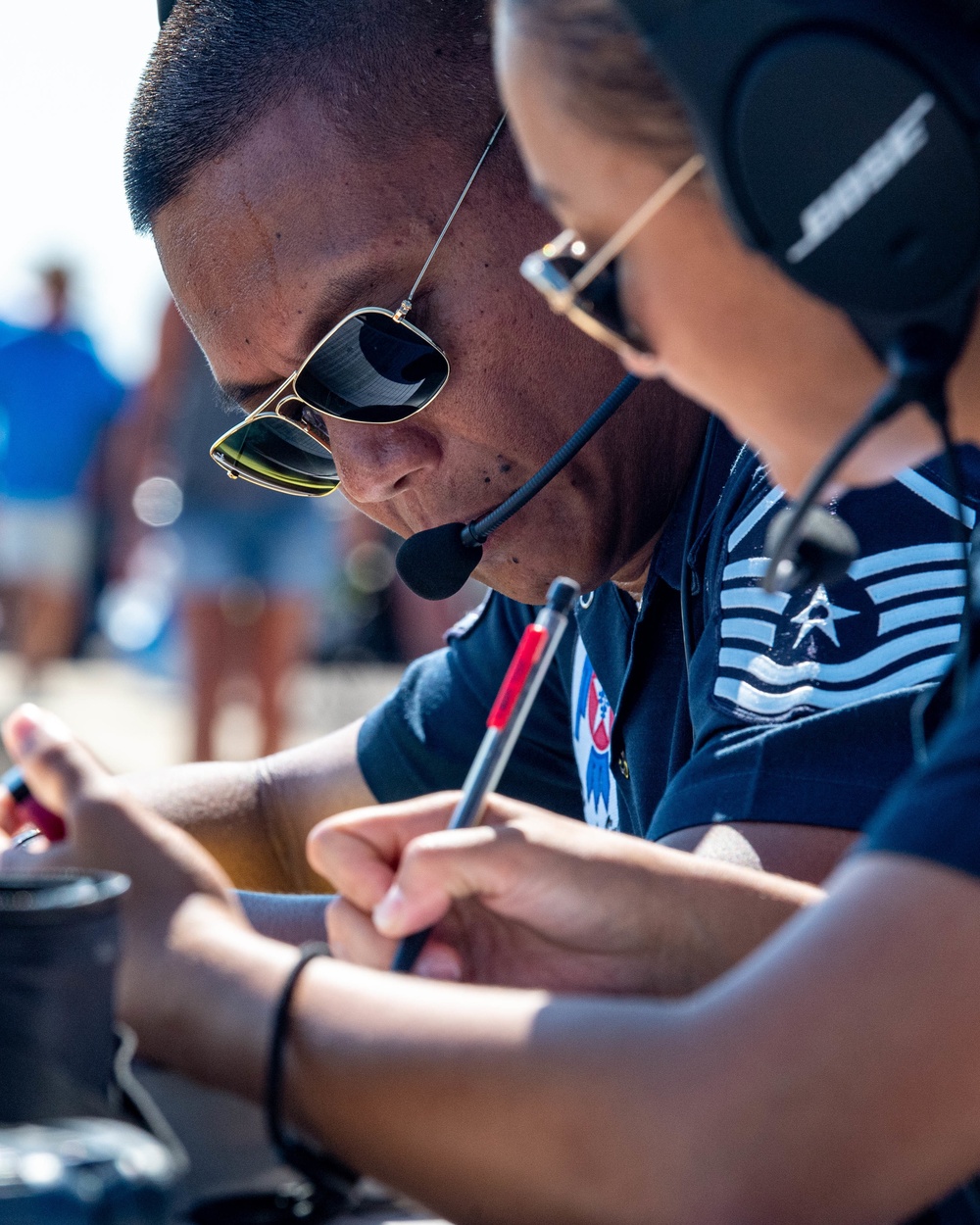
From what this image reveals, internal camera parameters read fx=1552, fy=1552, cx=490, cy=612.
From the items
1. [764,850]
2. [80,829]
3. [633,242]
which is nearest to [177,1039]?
[80,829]

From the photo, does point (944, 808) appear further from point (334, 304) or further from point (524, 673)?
point (334, 304)

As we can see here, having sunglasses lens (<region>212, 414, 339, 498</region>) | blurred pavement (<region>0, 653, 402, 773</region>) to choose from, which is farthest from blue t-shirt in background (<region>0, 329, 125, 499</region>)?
sunglasses lens (<region>212, 414, 339, 498</region>)

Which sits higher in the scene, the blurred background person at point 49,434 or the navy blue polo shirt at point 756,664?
the blurred background person at point 49,434

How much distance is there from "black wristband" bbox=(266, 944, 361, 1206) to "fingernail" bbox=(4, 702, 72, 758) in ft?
0.90

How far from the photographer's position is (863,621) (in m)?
1.20

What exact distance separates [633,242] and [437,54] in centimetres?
78

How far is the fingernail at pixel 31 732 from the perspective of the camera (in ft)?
3.41

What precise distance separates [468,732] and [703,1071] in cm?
122

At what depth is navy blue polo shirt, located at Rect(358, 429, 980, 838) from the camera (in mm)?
1161

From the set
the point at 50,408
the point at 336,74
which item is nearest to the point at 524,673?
the point at 336,74

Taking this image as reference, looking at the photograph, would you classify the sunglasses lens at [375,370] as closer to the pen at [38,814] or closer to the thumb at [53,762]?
the pen at [38,814]

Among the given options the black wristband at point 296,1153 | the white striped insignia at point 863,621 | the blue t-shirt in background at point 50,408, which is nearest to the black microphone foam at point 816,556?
the white striped insignia at point 863,621

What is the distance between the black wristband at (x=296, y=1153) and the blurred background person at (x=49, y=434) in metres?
5.79

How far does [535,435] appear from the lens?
63.7 inches
